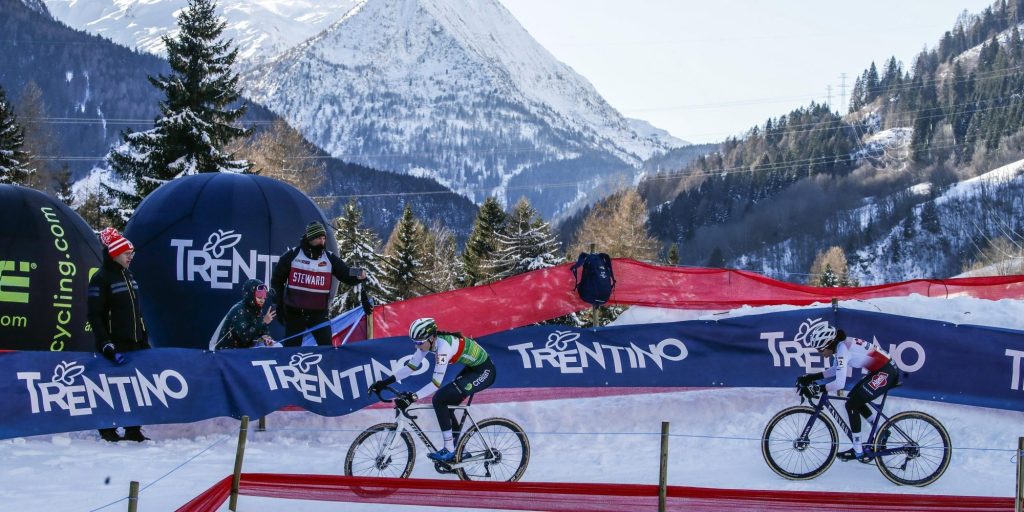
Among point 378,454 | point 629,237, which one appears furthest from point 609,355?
point 629,237

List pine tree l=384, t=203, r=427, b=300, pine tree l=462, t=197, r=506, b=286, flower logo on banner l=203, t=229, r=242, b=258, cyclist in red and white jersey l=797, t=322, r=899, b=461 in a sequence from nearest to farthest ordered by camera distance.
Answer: cyclist in red and white jersey l=797, t=322, r=899, b=461 < flower logo on banner l=203, t=229, r=242, b=258 < pine tree l=384, t=203, r=427, b=300 < pine tree l=462, t=197, r=506, b=286

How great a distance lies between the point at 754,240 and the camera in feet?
498

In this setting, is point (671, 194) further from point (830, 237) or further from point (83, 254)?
point (83, 254)

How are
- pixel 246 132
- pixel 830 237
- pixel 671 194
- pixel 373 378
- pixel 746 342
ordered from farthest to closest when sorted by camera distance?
pixel 671 194 < pixel 830 237 < pixel 246 132 < pixel 746 342 < pixel 373 378

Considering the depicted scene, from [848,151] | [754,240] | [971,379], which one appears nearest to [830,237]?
[754,240]

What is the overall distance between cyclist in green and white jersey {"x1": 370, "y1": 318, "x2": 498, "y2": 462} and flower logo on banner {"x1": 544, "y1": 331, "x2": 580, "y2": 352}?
102 inches

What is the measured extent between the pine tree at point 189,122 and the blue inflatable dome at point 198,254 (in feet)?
53.7

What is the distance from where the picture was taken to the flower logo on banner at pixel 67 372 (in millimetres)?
10453

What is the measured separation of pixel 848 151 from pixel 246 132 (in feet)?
512

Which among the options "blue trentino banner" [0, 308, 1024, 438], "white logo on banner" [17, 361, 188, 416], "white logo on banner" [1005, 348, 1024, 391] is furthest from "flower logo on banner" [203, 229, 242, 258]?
"white logo on banner" [1005, 348, 1024, 391]

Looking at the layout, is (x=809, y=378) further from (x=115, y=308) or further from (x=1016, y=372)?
(x=115, y=308)

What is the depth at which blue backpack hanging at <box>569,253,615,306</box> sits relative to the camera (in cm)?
1422

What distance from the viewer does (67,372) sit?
413 inches

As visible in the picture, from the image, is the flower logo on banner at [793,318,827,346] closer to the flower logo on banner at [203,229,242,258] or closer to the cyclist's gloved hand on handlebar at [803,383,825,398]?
the cyclist's gloved hand on handlebar at [803,383,825,398]
